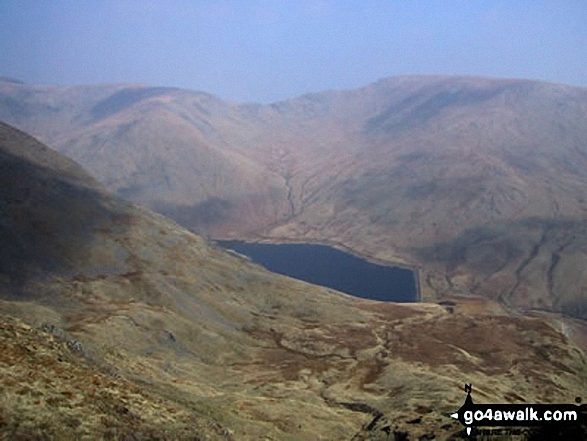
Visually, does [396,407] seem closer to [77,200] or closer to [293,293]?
[293,293]

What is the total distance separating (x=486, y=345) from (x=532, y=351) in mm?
14620

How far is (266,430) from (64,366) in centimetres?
2925

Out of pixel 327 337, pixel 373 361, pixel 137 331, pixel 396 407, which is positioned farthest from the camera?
pixel 327 337

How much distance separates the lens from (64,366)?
47.7 metres

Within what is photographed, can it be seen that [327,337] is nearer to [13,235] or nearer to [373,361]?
[373,361]

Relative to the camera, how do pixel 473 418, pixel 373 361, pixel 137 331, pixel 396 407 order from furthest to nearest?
pixel 373 361, pixel 137 331, pixel 396 407, pixel 473 418

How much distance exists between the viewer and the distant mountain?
4553 centimetres

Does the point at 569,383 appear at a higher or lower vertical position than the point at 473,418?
lower

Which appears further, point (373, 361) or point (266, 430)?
point (373, 361)

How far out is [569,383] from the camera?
144 m

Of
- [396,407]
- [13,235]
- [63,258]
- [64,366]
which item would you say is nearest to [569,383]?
[396,407]

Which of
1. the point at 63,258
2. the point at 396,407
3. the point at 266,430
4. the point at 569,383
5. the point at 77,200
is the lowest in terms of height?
the point at 569,383

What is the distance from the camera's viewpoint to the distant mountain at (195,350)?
45531 mm

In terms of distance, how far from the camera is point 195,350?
134000mm
